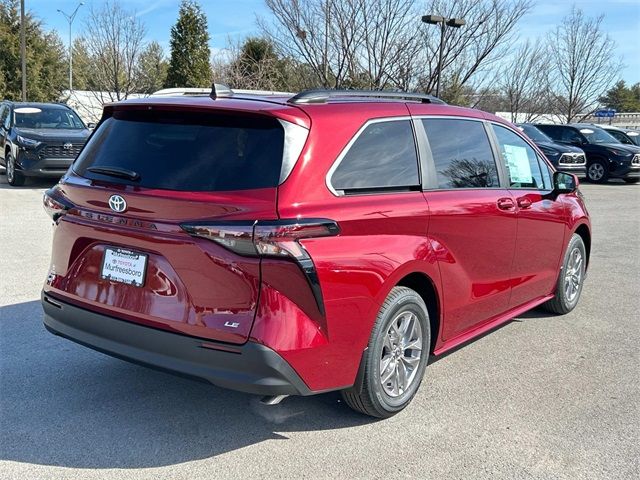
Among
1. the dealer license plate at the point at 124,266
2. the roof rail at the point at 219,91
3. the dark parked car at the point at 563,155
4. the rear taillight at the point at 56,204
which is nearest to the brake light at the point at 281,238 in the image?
the dealer license plate at the point at 124,266

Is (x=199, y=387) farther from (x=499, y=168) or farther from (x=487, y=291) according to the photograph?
(x=499, y=168)

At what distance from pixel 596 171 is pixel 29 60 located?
3072 cm

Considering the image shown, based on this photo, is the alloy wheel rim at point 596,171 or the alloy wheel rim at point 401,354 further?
the alloy wheel rim at point 596,171

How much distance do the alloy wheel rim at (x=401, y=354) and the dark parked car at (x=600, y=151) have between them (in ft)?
59.6

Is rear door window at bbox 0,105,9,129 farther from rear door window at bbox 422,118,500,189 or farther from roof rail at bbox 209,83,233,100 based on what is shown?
rear door window at bbox 422,118,500,189

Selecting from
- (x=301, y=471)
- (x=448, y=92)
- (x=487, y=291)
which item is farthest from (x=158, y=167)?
(x=448, y=92)

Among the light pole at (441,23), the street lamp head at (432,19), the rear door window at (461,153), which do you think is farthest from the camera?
the light pole at (441,23)

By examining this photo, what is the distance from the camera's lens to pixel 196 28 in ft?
101

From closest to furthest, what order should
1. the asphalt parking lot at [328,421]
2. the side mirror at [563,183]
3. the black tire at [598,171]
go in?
1. the asphalt parking lot at [328,421]
2. the side mirror at [563,183]
3. the black tire at [598,171]

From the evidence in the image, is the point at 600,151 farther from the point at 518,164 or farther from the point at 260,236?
the point at 260,236

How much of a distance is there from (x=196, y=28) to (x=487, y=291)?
96.3ft

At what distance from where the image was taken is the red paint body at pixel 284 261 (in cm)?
298

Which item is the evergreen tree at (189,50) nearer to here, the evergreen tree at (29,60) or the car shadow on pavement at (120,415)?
the evergreen tree at (29,60)

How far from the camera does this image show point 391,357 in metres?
3.68
